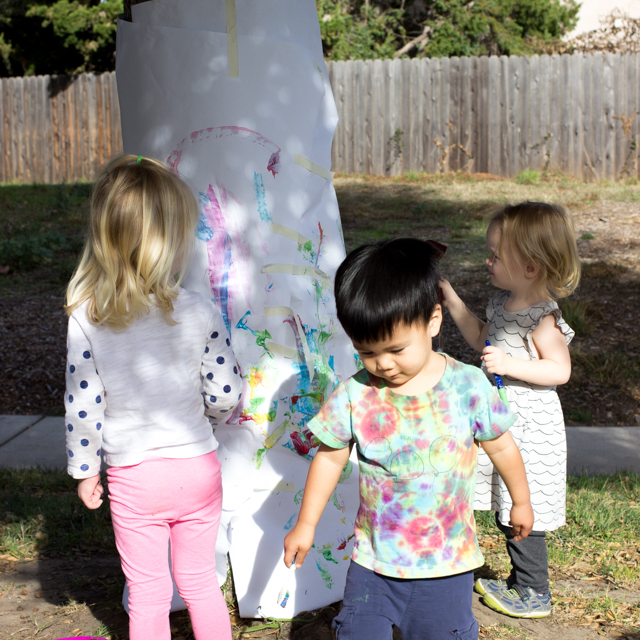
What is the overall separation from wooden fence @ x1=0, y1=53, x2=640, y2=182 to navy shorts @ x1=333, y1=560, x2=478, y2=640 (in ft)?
29.8

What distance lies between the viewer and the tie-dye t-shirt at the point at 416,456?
5.34 feet

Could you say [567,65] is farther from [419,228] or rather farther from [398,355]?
[398,355]

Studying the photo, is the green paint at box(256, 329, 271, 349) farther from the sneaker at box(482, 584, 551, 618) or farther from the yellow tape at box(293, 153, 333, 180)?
the sneaker at box(482, 584, 551, 618)

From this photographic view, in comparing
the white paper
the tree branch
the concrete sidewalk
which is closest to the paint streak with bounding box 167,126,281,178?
the white paper

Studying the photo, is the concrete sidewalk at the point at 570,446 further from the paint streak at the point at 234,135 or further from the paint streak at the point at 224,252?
the paint streak at the point at 234,135

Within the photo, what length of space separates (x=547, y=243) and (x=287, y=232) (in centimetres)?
82

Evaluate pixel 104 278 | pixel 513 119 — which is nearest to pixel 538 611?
pixel 104 278

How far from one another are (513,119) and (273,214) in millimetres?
8530

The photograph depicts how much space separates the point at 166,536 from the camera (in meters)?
1.87

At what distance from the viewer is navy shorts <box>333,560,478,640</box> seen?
164 cm

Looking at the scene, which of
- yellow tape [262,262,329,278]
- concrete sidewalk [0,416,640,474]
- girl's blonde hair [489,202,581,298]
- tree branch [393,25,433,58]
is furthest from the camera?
tree branch [393,25,433,58]

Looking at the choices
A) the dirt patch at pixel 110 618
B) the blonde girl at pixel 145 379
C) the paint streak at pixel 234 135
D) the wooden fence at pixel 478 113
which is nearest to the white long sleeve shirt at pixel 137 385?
the blonde girl at pixel 145 379

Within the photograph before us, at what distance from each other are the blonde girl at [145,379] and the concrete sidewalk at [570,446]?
2.15 m

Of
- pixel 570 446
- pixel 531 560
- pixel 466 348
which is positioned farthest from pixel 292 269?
pixel 466 348
